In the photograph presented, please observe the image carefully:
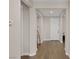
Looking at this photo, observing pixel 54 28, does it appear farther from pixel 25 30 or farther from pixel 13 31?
pixel 13 31

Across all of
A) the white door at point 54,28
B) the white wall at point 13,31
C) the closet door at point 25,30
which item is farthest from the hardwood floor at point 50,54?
the white door at point 54,28

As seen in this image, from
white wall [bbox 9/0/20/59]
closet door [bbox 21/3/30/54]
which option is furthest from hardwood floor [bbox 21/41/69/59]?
white wall [bbox 9/0/20/59]

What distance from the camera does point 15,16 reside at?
130 inches

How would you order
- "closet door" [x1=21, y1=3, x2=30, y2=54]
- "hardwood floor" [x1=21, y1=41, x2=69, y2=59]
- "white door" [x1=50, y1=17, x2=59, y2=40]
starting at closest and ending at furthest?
"hardwood floor" [x1=21, y1=41, x2=69, y2=59]
"closet door" [x1=21, y1=3, x2=30, y2=54]
"white door" [x1=50, y1=17, x2=59, y2=40]

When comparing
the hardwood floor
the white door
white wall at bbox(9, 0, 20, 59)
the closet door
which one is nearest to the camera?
white wall at bbox(9, 0, 20, 59)

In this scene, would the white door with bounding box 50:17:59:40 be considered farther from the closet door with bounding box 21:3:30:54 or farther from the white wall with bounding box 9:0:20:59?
the white wall with bounding box 9:0:20:59

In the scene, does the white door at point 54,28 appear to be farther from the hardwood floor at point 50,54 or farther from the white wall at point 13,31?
the white wall at point 13,31

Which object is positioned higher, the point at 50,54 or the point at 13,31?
the point at 13,31

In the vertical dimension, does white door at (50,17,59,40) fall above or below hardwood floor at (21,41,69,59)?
above

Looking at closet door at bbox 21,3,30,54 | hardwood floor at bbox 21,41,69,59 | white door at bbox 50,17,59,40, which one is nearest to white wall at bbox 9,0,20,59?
hardwood floor at bbox 21,41,69,59

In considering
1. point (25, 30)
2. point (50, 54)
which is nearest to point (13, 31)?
point (25, 30)

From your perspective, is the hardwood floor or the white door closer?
the hardwood floor
